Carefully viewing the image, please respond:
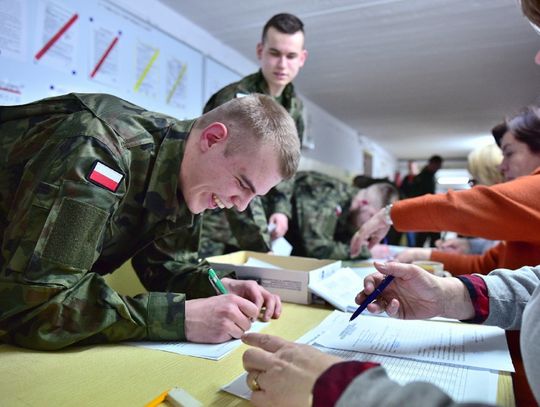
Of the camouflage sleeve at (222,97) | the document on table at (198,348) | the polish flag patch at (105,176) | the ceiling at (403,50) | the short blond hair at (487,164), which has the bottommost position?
the document on table at (198,348)

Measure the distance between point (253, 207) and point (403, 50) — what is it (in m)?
2.03

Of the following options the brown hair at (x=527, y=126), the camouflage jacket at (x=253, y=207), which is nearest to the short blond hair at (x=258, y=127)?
the camouflage jacket at (x=253, y=207)

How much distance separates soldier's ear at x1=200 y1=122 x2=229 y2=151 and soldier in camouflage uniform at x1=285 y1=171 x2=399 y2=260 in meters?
1.60

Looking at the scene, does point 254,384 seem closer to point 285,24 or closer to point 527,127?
point 527,127

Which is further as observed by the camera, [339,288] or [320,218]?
[320,218]

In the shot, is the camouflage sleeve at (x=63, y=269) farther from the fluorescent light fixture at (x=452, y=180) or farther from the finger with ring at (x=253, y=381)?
the fluorescent light fixture at (x=452, y=180)

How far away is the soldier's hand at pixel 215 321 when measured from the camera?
794mm

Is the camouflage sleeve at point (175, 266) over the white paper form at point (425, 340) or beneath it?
over

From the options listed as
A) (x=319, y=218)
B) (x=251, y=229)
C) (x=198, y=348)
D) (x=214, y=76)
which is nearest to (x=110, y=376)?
(x=198, y=348)

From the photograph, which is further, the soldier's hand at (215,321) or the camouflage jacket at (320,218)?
the camouflage jacket at (320,218)

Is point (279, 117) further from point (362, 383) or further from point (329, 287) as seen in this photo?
point (362, 383)

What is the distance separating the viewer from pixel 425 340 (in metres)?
0.84

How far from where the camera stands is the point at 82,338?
0.74 metres

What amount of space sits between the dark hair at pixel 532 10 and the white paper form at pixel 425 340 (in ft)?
1.86
